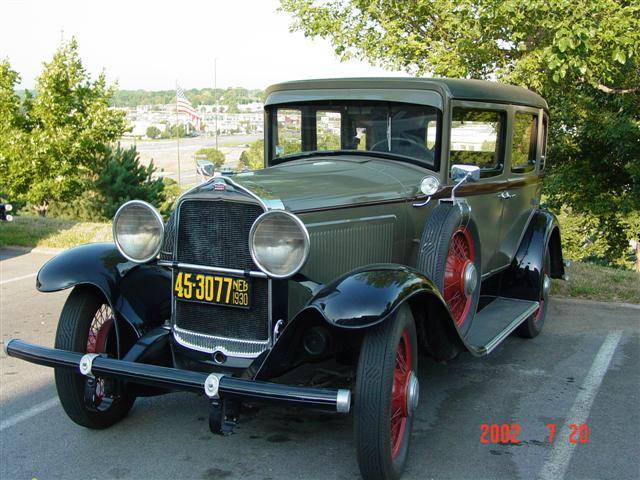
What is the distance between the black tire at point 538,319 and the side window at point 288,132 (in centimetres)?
225

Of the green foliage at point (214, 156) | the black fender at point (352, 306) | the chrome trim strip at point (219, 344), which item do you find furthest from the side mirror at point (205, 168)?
the green foliage at point (214, 156)

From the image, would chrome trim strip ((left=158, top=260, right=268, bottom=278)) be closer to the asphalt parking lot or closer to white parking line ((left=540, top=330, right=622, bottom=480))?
the asphalt parking lot

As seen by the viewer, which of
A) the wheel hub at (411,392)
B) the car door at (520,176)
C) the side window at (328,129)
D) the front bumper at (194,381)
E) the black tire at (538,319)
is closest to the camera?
the front bumper at (194,381)

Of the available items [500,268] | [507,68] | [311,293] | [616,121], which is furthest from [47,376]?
[616,121]

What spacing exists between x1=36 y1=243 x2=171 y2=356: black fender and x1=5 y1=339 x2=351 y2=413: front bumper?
442 millimetres

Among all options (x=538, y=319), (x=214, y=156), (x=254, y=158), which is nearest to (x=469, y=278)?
(x=538, y=319)

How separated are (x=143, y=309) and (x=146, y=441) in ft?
2.33

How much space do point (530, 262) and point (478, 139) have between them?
4.00 feet

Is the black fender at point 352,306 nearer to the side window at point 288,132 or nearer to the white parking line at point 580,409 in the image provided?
the white parking line at point 580,409

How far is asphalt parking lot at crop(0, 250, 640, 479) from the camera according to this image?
3.35 m

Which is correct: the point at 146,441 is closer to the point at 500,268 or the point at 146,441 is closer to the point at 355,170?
the point at 355,170

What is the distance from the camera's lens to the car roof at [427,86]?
4410 millimetres

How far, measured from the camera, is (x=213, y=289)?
3.42 meters
